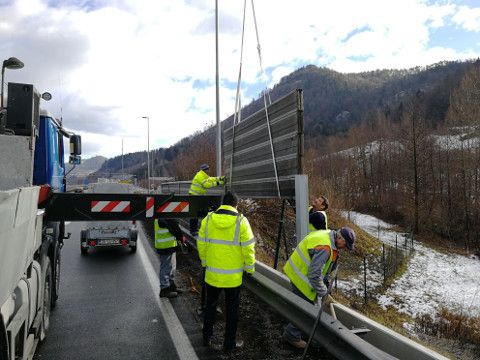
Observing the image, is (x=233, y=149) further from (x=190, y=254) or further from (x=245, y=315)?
(x=245, y=315)

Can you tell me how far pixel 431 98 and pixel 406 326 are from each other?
92.9m

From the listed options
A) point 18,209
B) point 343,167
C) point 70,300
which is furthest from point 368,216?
point 18,209

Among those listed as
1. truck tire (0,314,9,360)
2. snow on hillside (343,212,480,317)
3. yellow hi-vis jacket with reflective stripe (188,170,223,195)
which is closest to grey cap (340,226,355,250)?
truck tire (0,314,9,360)

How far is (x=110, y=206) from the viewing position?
570cm

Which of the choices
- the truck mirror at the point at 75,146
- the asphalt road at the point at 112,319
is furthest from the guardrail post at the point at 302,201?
the truck mirror at the point at 75,146

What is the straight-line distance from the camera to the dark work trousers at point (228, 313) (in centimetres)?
477

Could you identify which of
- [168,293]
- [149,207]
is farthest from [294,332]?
[168,293]

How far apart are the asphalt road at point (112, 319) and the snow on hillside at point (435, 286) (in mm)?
11163

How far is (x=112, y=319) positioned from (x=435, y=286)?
63.7 feet

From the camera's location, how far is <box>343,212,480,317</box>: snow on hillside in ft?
54.5

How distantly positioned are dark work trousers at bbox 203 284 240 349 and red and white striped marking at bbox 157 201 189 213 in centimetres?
151

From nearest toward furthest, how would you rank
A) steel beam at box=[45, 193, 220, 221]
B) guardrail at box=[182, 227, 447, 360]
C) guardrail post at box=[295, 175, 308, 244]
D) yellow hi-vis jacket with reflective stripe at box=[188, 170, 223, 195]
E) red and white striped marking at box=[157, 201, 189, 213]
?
guardrail at box=[182, 227, 447, 360]
steel beam at box=[45, 193, 220, 221]
guardrail post at box=[295, 175, 308, 244]
red and white striped marking at box=[157, 201, 189, 213]
yellow hi-vis jacket with reflective stripe at box=[188, 170, 223, 195]

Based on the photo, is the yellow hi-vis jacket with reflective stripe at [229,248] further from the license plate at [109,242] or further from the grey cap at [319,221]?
the license plate at [109,242]

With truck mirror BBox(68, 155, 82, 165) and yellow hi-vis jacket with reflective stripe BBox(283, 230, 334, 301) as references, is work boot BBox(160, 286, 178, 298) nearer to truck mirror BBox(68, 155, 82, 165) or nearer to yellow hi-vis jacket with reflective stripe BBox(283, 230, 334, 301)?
yellow hi-vis jacket with reflective stripe BBox(283, 230, 334, 301)
